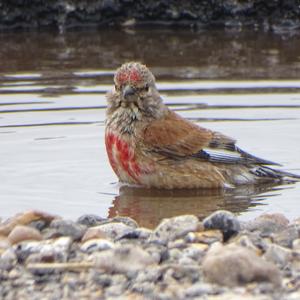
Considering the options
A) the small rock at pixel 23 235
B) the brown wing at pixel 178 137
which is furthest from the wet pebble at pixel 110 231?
the brown wing at pixel 178 137

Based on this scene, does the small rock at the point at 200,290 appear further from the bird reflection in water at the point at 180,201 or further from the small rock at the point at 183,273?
the bird reflection in water at the point at 180,201

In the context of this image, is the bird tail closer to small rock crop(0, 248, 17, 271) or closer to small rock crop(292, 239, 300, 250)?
small rock crop(292, 239, 300, 250)

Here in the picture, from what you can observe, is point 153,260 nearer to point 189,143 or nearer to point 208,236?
point 208,236

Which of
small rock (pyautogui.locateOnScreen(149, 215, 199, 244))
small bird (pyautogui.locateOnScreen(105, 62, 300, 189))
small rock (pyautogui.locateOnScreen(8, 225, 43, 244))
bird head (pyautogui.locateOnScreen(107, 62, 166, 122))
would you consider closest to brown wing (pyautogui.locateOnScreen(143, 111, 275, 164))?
small bird (pyautogui.locateOnScreen(105, 62, 300, 189))

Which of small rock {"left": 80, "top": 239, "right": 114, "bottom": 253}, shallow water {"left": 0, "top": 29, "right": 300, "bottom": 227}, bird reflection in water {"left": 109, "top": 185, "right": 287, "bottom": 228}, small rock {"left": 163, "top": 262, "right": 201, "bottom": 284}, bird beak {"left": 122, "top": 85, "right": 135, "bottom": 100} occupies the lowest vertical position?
bird reflection in water {"left": 109, "top": 185, "right": 287, "bottom": 228}

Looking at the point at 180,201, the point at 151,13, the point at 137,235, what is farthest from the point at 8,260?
the point at 151,13

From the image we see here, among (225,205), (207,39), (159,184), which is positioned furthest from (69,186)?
(207,39)
